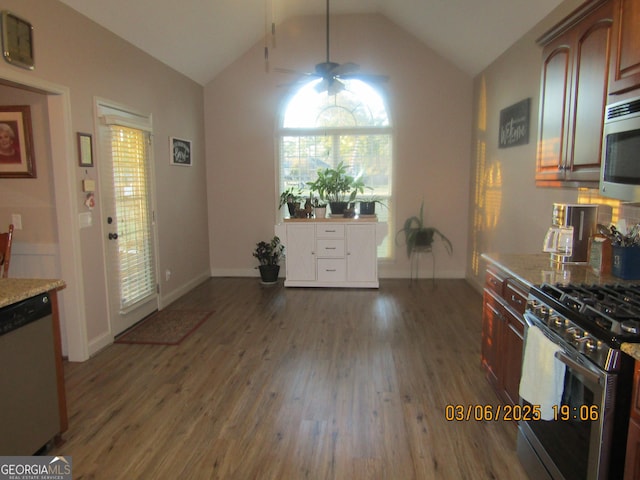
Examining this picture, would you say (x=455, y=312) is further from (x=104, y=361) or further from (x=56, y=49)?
(x=56, y=49)

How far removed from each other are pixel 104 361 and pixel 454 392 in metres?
2.67

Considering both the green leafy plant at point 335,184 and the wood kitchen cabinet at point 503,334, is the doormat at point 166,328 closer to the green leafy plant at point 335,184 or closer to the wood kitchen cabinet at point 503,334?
the green leafy plant at point 335,184

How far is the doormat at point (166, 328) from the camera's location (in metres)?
3.91

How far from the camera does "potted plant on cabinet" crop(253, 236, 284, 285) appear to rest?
588cm

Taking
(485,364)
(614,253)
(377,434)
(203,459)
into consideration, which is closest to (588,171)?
(614,253)

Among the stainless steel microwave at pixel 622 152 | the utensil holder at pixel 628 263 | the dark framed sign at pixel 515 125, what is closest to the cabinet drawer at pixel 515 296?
the utensil holder at pixel 628 263

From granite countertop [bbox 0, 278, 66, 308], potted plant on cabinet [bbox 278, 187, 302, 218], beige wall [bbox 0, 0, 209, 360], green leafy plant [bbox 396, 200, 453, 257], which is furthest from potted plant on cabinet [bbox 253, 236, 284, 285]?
granite countertop [bbox 0, 278, 66, 308]

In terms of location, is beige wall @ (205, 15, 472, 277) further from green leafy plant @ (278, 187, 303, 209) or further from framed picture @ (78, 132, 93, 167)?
framed picture @ (78, 132, 93, 167)

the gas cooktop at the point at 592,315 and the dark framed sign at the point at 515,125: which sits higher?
the dark framed sign at the point at 515,125

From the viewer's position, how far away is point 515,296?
243 cm

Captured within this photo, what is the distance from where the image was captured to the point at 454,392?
2.91m

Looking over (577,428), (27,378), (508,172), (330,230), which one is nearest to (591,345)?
(577,428)

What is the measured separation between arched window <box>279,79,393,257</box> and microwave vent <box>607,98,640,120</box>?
4.07 meters

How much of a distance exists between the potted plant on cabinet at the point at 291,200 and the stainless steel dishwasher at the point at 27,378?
366cm
